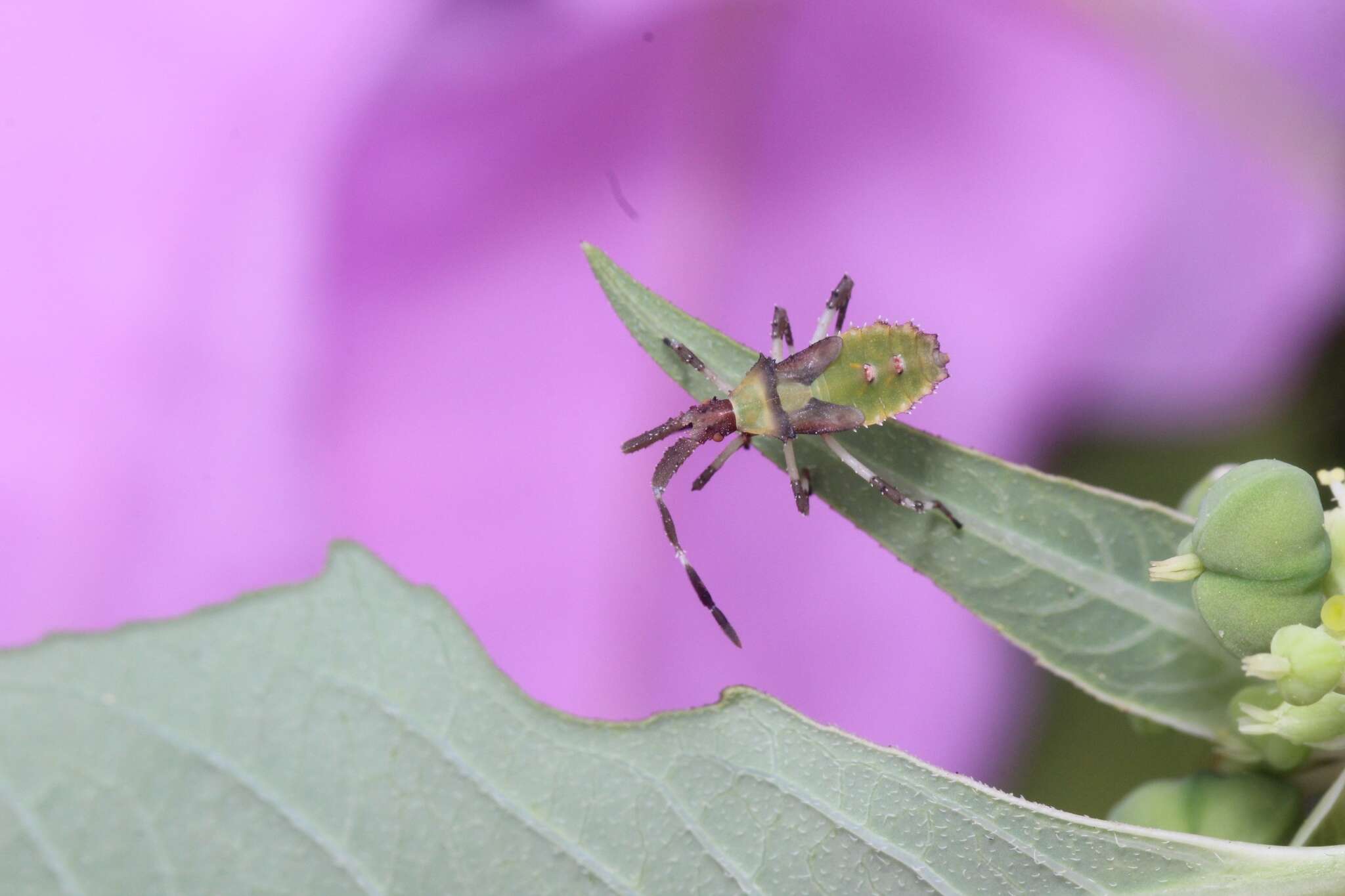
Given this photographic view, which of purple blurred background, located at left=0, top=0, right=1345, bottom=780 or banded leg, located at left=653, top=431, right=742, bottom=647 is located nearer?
banded leg, located at left=653, top=431, right=742, bottom=647

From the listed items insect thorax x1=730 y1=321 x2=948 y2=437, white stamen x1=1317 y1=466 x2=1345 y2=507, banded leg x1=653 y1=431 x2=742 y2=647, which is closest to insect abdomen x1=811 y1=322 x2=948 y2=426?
insect thorax x1=730 y1=321 x2=948 y2=437

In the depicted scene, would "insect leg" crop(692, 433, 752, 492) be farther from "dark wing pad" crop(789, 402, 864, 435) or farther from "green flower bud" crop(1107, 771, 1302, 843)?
"green flower bud" crop(1107, 771, 1302, 843)

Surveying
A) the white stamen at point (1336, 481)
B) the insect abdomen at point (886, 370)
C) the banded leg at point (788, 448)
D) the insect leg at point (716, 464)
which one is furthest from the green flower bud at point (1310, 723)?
the insect leg at point (716, 464)

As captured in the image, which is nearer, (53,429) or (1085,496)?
(1085,496)

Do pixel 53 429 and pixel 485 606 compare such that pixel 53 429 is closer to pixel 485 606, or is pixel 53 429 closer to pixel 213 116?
pixel 213 116

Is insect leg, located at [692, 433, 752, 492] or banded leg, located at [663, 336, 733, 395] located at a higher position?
banded leg, located at [663, 336, 733, 395]

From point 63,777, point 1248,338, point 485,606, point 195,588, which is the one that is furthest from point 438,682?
point 1248,338
